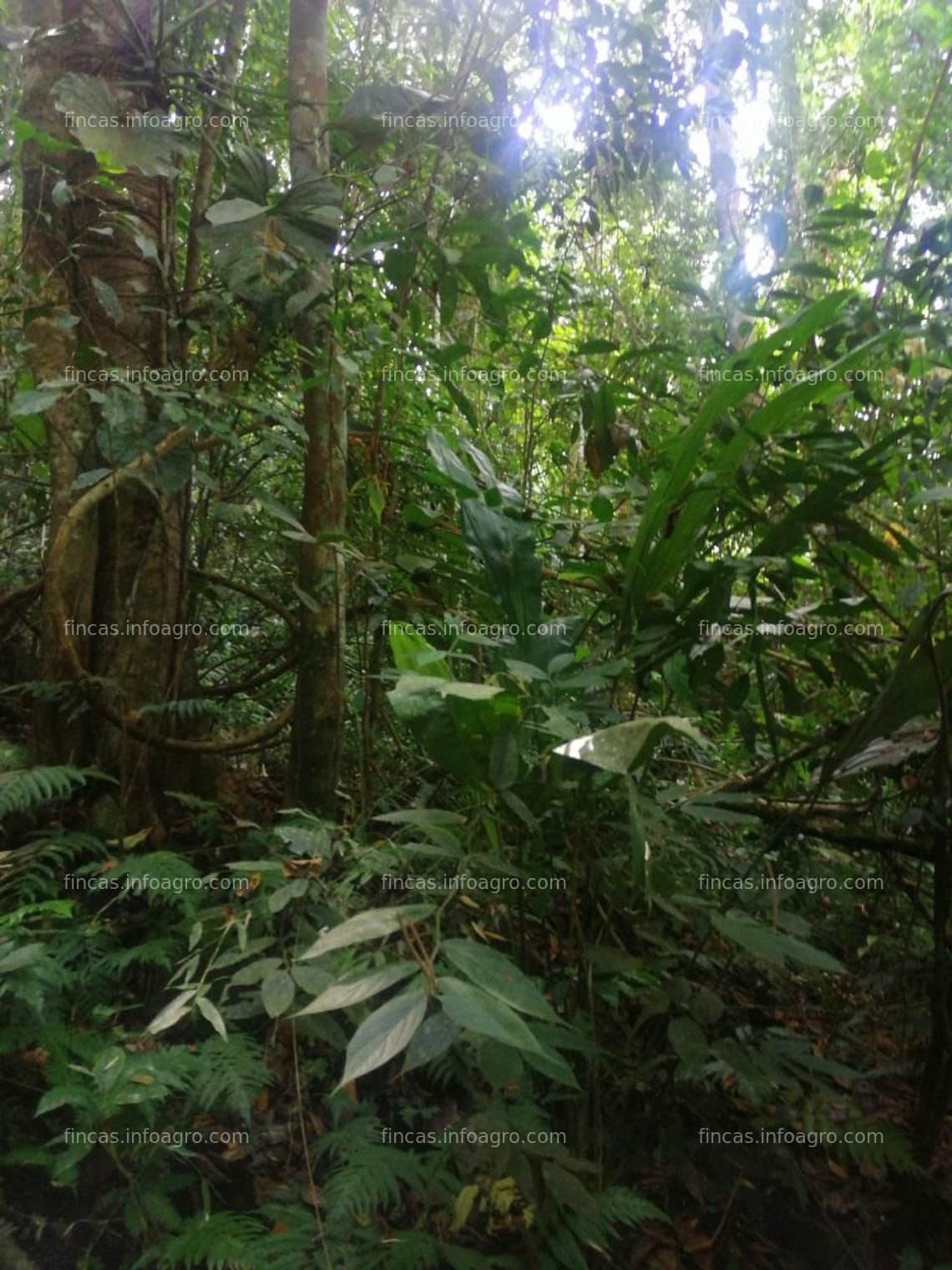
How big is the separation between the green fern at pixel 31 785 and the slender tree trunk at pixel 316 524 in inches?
19.0

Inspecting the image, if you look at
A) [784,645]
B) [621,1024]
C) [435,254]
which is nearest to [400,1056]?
[621,1024]

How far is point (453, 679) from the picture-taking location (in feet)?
4.35

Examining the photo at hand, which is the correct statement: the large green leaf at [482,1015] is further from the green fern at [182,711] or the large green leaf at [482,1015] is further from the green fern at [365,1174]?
the green fern at [182,711]

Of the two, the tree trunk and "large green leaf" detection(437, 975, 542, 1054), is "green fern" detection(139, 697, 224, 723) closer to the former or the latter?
the tree trunk

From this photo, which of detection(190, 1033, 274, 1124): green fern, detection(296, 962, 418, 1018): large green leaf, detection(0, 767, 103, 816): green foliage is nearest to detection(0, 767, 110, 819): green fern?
detection(0, 767, 103, 816): green foliage

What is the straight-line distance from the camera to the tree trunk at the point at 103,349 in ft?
7.61

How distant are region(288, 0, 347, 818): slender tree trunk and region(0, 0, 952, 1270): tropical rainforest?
1 centimetres

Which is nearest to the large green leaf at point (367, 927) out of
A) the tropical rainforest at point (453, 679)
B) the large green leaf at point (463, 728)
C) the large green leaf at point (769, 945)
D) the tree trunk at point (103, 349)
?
the tropical rainforest at point (453, 679)

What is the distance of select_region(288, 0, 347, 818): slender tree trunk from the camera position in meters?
2.14

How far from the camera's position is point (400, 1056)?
6.03 ft

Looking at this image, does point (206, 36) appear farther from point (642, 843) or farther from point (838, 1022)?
point (838, 1022)

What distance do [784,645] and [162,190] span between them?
2121 mm

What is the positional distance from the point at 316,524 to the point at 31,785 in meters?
0.86

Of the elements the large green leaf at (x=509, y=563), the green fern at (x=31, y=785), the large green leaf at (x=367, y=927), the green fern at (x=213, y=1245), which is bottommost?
the green fern at (x=213, y=1245)
